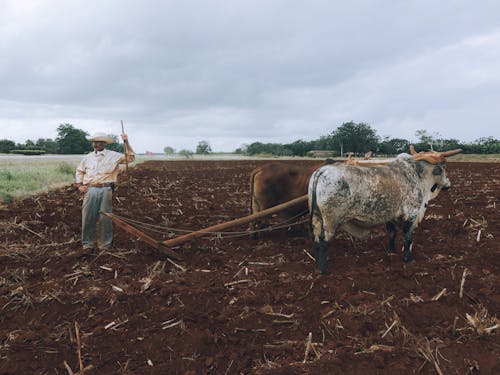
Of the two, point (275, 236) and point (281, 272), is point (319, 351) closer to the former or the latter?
point (281, 272)

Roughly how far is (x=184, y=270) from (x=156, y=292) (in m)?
0.74

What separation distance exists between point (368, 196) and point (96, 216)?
15.0 feet

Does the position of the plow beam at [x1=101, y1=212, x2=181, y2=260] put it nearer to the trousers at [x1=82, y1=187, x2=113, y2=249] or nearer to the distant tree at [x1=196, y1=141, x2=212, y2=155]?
the trousers at [x1=82, y1=187, x2=113, y2=249]

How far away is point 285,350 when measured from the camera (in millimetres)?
3111

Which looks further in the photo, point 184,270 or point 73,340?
point 184,270

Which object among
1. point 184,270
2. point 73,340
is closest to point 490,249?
point 184,270

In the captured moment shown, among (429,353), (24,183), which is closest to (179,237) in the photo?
(429,353)

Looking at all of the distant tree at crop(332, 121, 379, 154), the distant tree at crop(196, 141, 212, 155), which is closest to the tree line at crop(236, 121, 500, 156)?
the distant tree at crop(332, 121, 379, 154)

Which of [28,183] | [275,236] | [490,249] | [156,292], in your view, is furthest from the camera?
[28,183]

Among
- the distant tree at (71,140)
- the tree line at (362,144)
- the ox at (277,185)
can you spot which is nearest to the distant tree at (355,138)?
the tree line at (362,144)

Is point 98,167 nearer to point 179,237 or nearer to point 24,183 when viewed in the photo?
point 179,237

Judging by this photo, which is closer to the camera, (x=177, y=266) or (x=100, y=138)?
(x=177, y=266)

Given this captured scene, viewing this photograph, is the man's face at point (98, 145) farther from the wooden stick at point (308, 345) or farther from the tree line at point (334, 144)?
the tree line at point (334, 144)

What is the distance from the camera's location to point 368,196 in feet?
15.0
